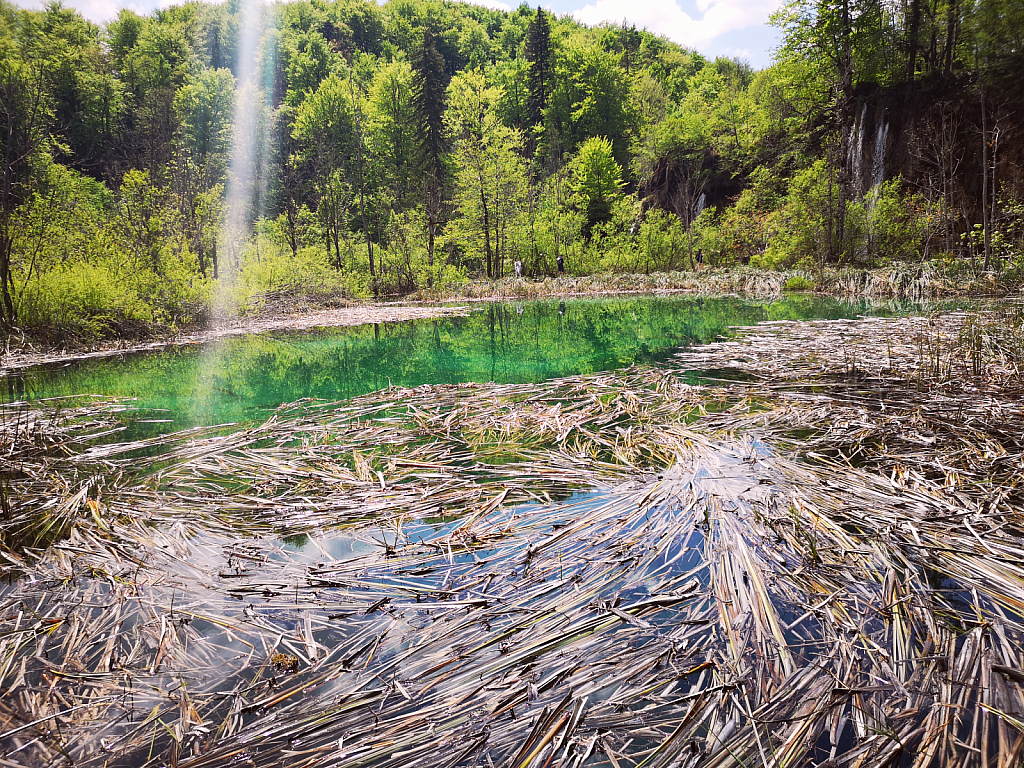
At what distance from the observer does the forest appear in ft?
42.4

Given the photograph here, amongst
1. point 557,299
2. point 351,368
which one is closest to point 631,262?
point 557,299

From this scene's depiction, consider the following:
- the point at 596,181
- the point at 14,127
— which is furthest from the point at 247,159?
the point at 14,127

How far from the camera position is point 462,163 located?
29.3 m

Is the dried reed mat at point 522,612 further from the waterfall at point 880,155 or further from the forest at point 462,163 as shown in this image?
the waterfall at point 880,155

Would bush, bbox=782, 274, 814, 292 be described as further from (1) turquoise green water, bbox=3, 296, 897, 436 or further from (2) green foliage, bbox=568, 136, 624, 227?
(2) green foliage, bbox=568, 136, 624, 227

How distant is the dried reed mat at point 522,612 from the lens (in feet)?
4.69

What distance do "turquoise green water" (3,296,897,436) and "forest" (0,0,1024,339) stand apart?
393 centimetres

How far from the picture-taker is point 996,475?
2.90 meters

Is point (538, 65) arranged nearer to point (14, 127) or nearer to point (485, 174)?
point (485, 174)

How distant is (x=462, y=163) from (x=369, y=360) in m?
24.0

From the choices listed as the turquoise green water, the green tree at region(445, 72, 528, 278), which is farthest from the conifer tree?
the turquoise green water

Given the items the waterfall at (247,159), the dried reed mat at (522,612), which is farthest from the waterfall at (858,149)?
the waterfall at (247,159)

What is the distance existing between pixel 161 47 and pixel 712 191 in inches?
2129

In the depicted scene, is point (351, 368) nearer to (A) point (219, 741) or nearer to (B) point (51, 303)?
(A) point (219, 741)
